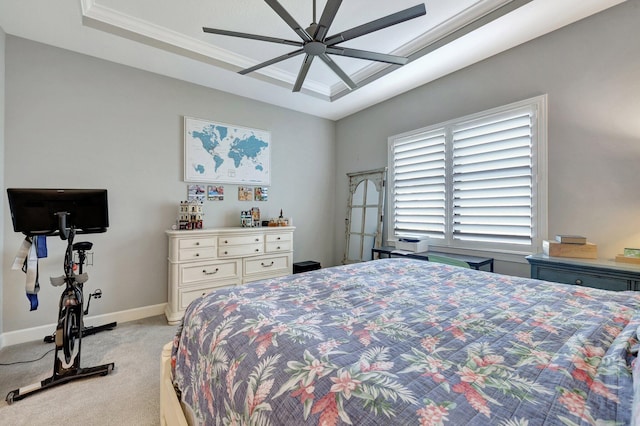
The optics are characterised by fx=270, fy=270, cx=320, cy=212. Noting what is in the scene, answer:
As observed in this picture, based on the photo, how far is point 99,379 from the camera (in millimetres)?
1954

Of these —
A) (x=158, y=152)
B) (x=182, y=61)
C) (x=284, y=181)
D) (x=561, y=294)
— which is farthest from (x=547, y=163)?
(x=158, y=152)

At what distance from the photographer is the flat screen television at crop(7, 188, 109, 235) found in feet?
6.04

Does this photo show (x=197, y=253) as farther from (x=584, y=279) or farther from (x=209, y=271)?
(x=584, y=279)

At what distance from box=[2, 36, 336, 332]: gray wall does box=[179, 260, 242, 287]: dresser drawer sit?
45 cm

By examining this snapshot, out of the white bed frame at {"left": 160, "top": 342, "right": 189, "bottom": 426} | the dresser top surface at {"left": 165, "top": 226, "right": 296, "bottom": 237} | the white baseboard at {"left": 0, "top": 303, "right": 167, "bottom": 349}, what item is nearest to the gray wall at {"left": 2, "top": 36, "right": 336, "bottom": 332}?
the white baseboard at {"left": 0, "top": 303, "right": 167, "bottom": 349}

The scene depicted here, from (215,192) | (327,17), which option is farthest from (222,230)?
(327,17)

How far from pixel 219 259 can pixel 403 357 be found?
2752mm

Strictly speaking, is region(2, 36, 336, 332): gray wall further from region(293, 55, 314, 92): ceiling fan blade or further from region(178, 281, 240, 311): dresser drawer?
Result: region(293, 55, 314, 92): ceiling fan blade

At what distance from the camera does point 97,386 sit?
6.17 feet

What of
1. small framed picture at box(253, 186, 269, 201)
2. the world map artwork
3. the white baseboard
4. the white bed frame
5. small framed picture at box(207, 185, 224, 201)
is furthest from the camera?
small framed picture at box(253, 186, 269, 201)

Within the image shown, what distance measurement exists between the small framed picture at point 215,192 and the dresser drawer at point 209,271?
0.87 metres

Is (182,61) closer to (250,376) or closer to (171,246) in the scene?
(171,246)

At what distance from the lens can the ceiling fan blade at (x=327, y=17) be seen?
1.52m

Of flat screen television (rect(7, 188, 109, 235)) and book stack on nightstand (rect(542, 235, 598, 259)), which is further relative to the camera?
book stack on nightstand (rect(542, 235, 598, 259))
